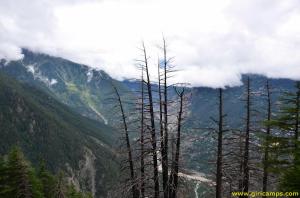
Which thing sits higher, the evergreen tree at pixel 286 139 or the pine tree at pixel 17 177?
the evergreen tree at pixel 286 139

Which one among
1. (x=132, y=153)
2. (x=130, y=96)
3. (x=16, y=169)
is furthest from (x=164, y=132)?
(x=16, y=169)

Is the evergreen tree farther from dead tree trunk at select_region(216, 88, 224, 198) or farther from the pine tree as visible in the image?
the pine tree

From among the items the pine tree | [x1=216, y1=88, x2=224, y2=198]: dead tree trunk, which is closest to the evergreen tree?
[x1=216, y1=88, x2=224, y2=198]: dead tree trunk

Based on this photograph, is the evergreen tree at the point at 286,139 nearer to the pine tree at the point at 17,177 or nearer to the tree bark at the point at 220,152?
the tree bark at the point at 220,152

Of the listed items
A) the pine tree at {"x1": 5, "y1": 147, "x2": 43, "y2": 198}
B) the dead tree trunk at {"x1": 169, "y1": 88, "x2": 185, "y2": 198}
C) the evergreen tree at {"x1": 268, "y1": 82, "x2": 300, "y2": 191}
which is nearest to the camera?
the dead tree trunk at {"x1": 169, "y1": 88, "x2": 185, "y2": 198}

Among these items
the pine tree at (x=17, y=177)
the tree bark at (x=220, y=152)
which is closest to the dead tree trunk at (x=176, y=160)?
the tree bark at (x=220, y=152)

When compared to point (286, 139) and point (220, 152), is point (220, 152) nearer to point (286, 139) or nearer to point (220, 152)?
point (220, 152)

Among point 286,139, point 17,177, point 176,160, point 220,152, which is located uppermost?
point 286,139

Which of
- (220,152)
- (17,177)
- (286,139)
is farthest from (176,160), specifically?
(17,177)

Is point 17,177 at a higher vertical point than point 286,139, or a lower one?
Answer: lower

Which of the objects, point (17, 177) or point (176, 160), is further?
point (17, 177)

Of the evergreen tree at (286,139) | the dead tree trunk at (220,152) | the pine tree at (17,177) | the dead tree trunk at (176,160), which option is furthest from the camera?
the pine tree at (17,177)

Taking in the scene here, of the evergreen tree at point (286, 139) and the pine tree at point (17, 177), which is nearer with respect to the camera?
the evergreen tree at point (286, 139)

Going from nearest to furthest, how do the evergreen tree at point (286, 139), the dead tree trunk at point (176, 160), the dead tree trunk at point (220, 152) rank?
the dead tree trunk at point (176, 160)
the dead tree trunk at point (220, 152)
the evergreen tree at point (286, 139)
